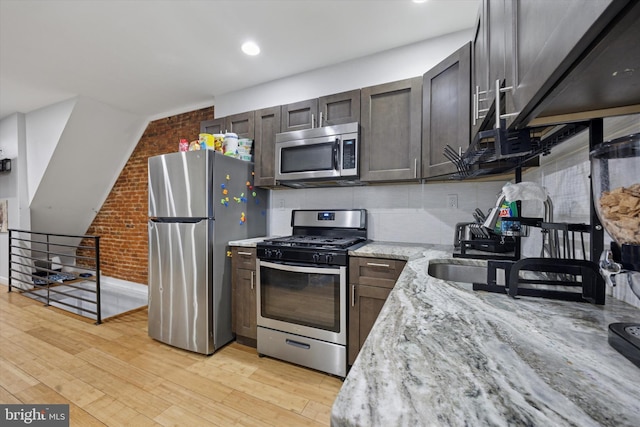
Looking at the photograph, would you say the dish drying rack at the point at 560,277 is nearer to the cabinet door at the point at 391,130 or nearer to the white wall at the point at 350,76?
the cabinet door at the point at 391,130

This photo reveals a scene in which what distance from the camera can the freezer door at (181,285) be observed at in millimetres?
2178

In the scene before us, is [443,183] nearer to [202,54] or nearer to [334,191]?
[334,191]

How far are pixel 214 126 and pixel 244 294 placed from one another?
1832 millimetres

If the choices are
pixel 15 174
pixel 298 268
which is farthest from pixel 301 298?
pixel 15 174

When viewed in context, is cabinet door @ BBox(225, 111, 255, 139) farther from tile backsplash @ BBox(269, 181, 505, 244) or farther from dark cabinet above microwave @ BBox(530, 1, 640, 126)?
dark cabinet above microwave @ BBox(530, 1, 640, 126)

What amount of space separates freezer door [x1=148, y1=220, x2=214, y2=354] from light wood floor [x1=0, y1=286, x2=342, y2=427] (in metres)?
0.15

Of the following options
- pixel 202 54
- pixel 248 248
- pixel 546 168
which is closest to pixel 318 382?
pixel 248 248

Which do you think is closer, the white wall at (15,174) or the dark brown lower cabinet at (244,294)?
the dark brown lower cabinet at (244,294)

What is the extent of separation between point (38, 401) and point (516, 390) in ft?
8.47

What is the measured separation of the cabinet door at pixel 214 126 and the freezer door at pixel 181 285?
3.72ft

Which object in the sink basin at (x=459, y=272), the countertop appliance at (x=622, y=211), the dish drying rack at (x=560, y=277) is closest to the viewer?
the countertop appliance at (x=622, y=211)

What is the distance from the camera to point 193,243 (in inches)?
86.8

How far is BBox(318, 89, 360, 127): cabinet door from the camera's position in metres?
2.14

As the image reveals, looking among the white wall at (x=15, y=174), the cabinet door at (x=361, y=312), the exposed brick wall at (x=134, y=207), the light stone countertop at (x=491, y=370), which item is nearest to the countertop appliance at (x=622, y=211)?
the light stone countertop at (x=491, y=370)
